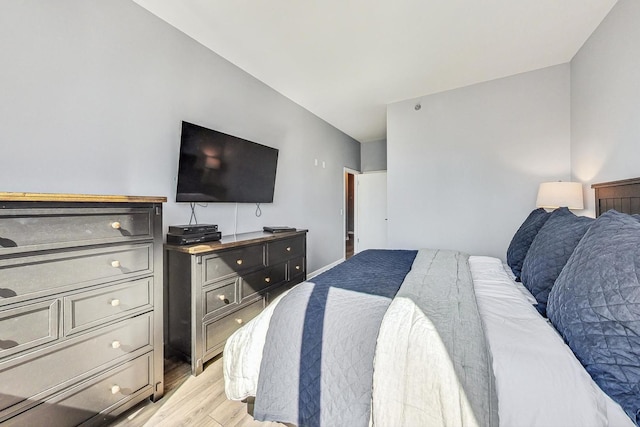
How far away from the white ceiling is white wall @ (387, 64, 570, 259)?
28cm

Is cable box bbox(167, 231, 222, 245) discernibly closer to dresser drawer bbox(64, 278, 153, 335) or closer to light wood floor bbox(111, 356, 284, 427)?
dresser drawer bbox(64, 278, 153, 335)

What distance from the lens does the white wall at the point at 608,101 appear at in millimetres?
1701

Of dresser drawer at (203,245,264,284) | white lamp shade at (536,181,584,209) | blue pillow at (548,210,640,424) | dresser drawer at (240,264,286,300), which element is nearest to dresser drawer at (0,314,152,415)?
dresser drawer at (203,245,264,284)

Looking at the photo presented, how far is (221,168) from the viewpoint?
7.66ft

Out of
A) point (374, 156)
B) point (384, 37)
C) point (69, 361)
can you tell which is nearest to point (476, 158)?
point (384, 37)

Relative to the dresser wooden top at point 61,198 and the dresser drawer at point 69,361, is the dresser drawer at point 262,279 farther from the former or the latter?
the dresser wooden top at point 61,198

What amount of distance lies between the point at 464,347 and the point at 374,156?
199 inches

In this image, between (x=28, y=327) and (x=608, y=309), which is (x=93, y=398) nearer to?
(x=28, y=327)

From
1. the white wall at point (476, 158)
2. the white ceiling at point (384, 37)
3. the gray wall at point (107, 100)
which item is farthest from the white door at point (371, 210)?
the gray wall at point (107, 100)

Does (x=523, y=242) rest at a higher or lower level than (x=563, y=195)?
lower

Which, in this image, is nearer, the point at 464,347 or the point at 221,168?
the point at 464,347

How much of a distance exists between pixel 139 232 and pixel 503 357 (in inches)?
67.8

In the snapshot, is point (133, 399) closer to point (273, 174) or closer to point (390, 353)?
point (390, 353)

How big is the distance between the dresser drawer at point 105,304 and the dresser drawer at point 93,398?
28 cm
